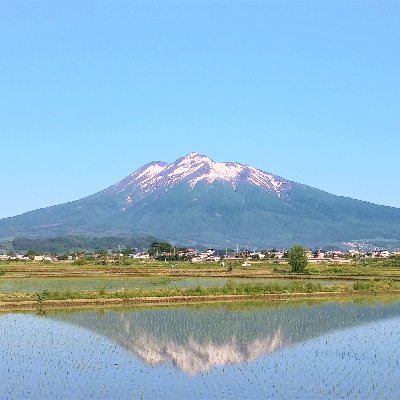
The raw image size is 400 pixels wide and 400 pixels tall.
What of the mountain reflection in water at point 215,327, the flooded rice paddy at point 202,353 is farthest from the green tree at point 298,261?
the flooded rice paddy at point 202,353

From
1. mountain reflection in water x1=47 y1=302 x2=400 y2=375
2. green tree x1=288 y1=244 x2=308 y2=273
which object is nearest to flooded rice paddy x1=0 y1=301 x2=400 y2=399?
mountain reflection in water x1=47 y1=302 x2=400 y2=375

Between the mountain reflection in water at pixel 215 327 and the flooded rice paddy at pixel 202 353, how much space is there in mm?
36

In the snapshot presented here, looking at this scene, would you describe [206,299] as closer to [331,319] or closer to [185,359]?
[331,319]

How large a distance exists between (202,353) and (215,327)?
471 cm

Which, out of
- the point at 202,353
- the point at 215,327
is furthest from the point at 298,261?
the point at 202,353

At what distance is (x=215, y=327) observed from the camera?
25344mm

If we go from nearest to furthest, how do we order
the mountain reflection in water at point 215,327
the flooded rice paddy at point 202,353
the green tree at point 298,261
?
1. the flooded rice paddy at point 202,353
2. the mountain reflection in water at point 215,327
3. the green tree at point 298,261

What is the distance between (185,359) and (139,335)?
439cm

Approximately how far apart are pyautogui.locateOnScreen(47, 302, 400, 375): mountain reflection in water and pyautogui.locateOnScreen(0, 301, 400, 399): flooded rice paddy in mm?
36

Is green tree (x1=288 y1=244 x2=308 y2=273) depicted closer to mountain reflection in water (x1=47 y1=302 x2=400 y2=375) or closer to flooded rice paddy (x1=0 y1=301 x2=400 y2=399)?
mountain reflection in water (x1=47 y1=302 x2=400 y2=375)

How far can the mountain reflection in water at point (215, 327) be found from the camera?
67.4 feet

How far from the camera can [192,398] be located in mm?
15312

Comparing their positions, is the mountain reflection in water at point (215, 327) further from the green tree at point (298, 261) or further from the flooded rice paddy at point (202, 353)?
the green tree at point (298, 261)

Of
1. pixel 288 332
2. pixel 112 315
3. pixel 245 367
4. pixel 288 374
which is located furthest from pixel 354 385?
pixel 112 315
